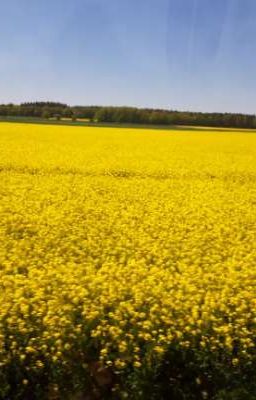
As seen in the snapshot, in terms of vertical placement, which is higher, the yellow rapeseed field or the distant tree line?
the distant tree line

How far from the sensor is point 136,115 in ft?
200

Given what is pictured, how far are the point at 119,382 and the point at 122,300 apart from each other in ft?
2.67

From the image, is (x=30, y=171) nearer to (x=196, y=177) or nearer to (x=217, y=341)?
(x=196, y=177)

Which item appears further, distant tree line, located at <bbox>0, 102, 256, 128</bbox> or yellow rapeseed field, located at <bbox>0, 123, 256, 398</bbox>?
distant tree line, located at <bbox>0, 102, 256, 128</bbox>

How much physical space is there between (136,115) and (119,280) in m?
56.5

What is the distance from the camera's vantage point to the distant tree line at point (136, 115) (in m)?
61.0

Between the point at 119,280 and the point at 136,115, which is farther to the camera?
the point at 136,115

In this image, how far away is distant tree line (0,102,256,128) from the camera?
61.0 meters

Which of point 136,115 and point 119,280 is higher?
point 136,115

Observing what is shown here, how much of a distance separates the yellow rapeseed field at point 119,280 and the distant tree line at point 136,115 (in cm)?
5007

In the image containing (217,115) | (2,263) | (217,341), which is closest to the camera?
(217,341)

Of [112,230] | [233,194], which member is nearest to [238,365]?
[112,230]

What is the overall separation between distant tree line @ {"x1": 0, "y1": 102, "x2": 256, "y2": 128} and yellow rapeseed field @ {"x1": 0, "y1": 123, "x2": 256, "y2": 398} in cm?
5007

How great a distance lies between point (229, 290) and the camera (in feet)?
17.2
